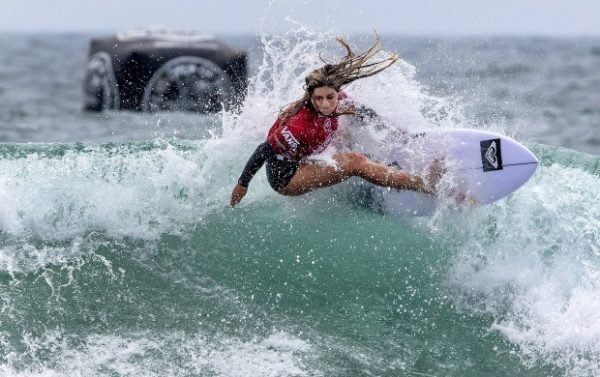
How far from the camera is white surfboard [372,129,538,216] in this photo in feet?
23.6

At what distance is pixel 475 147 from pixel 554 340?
→ 5.61 feet

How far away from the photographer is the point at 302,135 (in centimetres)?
680

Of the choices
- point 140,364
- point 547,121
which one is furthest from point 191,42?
point 140,364

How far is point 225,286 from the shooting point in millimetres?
6859

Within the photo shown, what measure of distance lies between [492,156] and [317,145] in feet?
4.51

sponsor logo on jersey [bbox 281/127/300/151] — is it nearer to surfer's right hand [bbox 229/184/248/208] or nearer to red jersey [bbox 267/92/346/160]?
red jersey [bbox 267/92/346/160]

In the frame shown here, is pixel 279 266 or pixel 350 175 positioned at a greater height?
pixel 350 175

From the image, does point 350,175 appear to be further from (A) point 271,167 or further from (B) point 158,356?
(B) point 158,356

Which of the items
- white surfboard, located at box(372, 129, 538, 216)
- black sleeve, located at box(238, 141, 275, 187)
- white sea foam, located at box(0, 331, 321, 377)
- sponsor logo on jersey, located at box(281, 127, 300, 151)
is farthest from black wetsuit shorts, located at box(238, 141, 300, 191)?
white sea foam, located at box(0, 331, 321, 377)

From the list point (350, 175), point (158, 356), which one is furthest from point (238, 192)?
point (158, 356)

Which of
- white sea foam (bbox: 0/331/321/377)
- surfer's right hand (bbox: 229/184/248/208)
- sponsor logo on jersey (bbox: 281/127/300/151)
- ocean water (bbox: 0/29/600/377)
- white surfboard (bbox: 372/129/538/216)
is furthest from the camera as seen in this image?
white surfboard (bbox: 372/129/538/216)

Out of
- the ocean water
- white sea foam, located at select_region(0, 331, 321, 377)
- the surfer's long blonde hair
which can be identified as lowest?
white sea foam, located at select_region(0, 331, 321, 377)

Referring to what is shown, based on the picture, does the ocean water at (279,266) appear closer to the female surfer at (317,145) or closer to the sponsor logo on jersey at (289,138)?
the female surfer at (317,145)

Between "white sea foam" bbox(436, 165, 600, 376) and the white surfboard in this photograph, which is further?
the white surfboard
